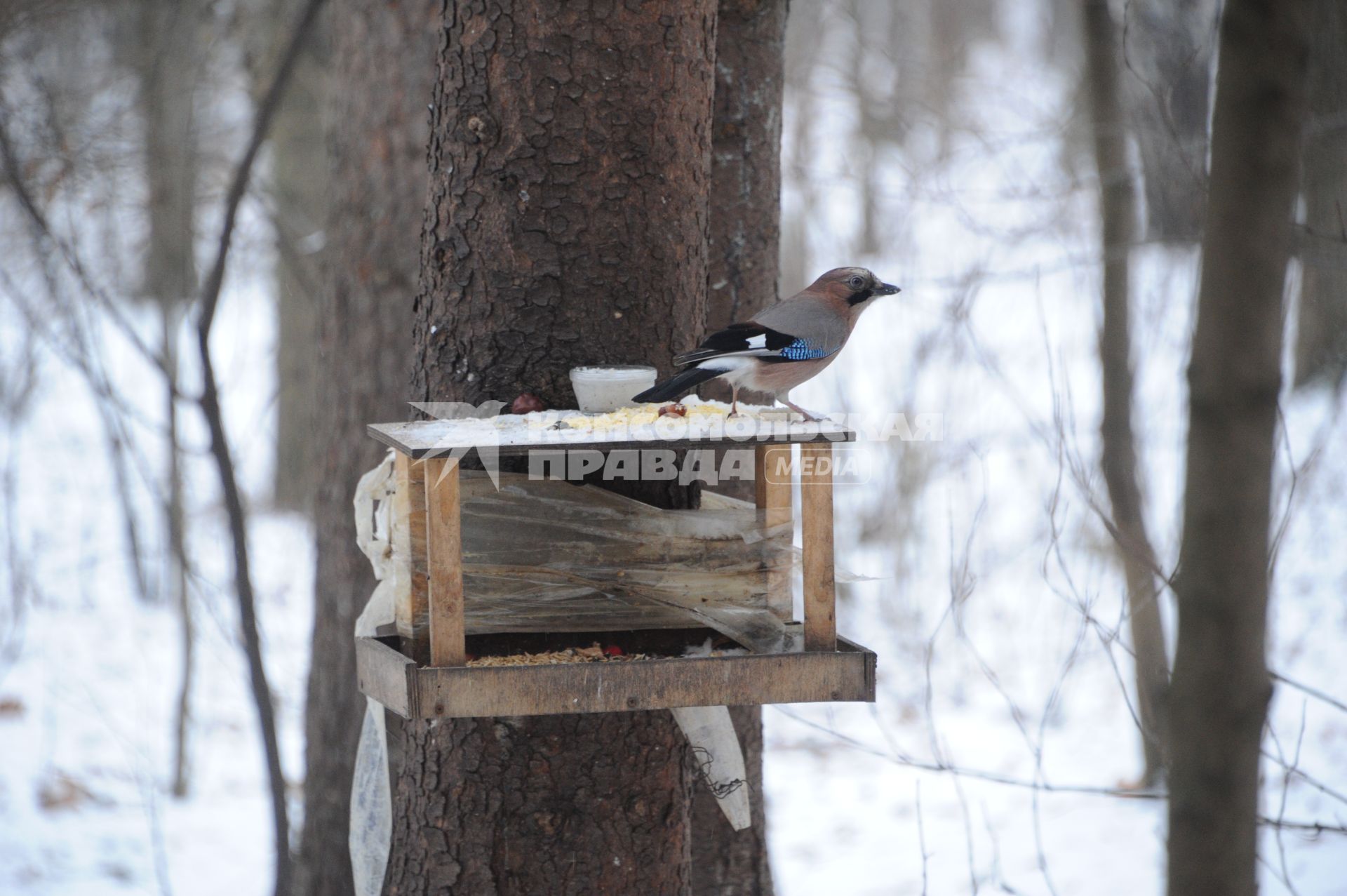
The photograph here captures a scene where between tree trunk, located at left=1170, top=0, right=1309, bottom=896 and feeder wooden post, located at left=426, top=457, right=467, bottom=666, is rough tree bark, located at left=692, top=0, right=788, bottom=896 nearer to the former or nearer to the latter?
tree trunk, located at left=1170, top=0, right=1309, bottom=896

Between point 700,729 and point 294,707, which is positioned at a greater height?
point 700,729

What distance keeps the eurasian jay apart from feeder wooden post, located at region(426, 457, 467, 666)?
0.35 m

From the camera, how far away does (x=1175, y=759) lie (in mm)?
2834

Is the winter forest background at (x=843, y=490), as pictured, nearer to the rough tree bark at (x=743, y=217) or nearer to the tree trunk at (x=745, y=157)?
the rough tree bark at (x=743, y=217)

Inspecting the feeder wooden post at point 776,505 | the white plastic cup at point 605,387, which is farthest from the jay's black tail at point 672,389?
the feeder wooden post at point 776,505

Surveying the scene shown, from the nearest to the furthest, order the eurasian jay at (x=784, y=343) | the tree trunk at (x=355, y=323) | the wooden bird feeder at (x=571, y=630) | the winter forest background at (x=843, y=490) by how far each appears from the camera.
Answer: the wooden bird feeder at (x=571, y=630)
the eurasian jay at (x=784, y=343)
the tree trunk at (x=355, y=323)
the winter forest background at (x=843, y=490)

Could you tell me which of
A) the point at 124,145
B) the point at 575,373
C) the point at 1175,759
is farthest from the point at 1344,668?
the point at 124,145

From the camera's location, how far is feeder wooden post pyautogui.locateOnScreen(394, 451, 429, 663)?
87.2 inches

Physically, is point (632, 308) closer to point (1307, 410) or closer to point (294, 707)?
point (294, 707)

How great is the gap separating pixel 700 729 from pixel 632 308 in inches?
34.5

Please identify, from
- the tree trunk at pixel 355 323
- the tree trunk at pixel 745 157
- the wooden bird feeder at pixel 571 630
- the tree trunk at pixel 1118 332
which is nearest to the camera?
the wooden bird feeder at pixel 571 630

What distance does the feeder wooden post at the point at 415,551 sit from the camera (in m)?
2.21

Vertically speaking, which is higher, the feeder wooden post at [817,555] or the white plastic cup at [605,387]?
the white plastic cup at [605,387]

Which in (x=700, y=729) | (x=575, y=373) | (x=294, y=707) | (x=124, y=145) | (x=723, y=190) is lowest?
(x=294, y=707)
